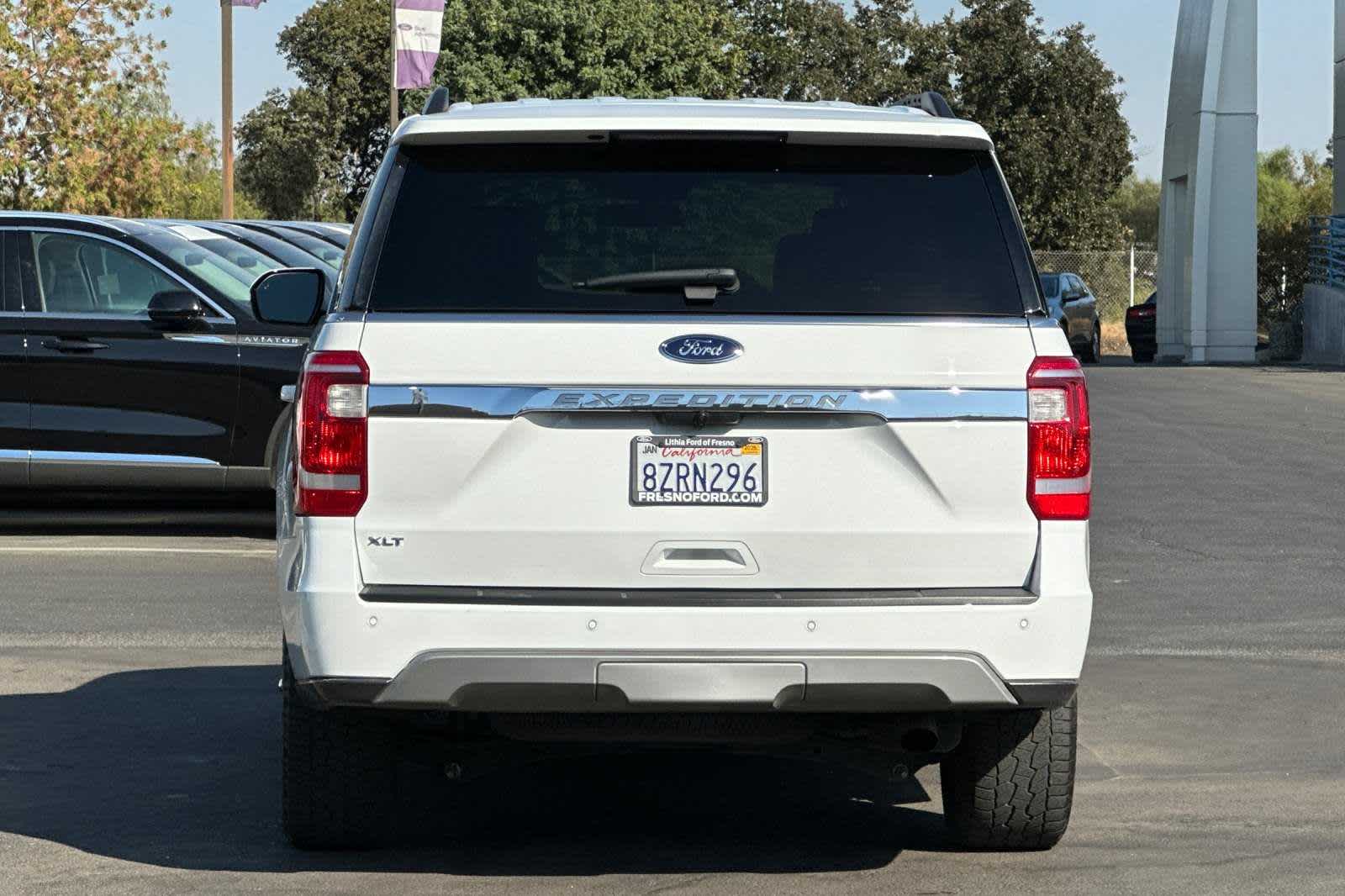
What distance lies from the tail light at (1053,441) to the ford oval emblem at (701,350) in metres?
0.71

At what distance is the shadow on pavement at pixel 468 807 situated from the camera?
241 inches

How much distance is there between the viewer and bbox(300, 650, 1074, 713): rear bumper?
5.28m

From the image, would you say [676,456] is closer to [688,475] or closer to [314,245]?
[688,475]

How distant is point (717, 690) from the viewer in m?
5.30

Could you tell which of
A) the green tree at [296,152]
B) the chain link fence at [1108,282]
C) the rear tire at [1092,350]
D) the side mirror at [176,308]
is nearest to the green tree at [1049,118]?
the chain link fence at [1108,282]

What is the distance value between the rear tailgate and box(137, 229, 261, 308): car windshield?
819 centimetres

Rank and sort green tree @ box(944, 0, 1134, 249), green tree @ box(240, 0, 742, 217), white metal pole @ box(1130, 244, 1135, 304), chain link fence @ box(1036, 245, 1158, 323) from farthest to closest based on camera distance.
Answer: green tree @ box(944, 0, 1134, 249)
green tree @ box(240, 0, 742, 217)
chain link fence @ box(1036, 245, 1158, 323)
white metal pole @ box(1130, 244, 1135, 304)

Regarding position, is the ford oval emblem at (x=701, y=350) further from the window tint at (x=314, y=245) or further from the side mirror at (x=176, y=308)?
the window tint at (x=314, y=245)

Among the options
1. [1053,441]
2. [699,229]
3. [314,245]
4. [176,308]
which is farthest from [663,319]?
[314,245]

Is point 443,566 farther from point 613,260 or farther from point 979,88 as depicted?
point 979,88

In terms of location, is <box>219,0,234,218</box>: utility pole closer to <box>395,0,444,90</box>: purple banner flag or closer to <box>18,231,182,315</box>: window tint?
<box>395,0,444,90</box>: purple banner flag

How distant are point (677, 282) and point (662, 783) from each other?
90.3 inches

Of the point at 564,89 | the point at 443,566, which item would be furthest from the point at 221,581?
the point at 564,89

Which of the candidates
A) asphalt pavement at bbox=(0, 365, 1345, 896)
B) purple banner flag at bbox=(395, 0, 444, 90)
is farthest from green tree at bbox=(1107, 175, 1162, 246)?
asphalt pavement at bbox=(0, 365, 1345, 896)
